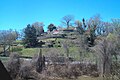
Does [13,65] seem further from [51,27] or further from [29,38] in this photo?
[51,27]

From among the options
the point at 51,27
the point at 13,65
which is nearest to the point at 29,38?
the point at 13,65

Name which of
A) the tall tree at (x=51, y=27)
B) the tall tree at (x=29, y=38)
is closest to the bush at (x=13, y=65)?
the tall tree at (x=29, y=38)

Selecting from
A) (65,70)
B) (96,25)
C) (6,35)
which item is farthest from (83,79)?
(96,25)

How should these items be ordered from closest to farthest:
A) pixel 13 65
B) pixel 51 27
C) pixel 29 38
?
pixel 13 65 < pixel 29 38 < pixel 51 27

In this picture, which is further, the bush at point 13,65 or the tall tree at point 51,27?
the tall tree at point 51,27

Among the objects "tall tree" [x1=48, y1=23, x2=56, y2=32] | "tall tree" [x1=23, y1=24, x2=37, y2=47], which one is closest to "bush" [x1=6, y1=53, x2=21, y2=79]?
"tall tree" [x1=23, y1=24, x2=37, y2=47]

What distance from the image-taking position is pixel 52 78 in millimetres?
31062

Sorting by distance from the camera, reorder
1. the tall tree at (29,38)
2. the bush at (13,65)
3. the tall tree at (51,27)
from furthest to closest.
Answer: the tall tree at (51,27) → the tall tree at (29,38) → the bush at (13,65)

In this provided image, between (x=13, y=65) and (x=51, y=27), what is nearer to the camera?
(x=13, y=65)

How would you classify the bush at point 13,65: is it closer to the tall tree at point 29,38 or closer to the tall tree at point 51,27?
the tall tree at point 29,38

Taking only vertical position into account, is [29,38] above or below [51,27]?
below

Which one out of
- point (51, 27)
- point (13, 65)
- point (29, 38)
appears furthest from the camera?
point (51, 27)

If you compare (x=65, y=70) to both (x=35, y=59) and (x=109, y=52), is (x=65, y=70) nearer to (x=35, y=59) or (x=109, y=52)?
(x=35, y=59)

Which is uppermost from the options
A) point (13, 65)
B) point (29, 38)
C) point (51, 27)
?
point (51, 27)
